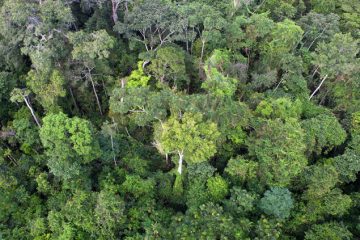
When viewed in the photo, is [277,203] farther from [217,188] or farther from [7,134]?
[7,134]

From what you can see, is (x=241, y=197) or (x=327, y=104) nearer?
(x=241, y=197)

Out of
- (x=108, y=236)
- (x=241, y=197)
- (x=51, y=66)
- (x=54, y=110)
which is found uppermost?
(x=51, y=66)

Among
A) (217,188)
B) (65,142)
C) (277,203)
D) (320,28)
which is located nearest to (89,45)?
(65,142)

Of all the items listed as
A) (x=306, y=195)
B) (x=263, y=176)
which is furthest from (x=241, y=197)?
(x=306, y=195)

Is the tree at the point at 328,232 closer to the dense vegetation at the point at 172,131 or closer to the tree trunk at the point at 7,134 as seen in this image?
the dense vegetation at the point at 172,131

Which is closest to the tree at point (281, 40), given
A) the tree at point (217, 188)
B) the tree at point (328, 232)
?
the tree at point (217, 188)

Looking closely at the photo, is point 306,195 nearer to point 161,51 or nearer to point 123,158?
point 123,158

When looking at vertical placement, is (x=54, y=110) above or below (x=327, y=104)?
above

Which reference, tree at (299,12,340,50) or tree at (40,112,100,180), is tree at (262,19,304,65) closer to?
tree at (299,12,340,50)
